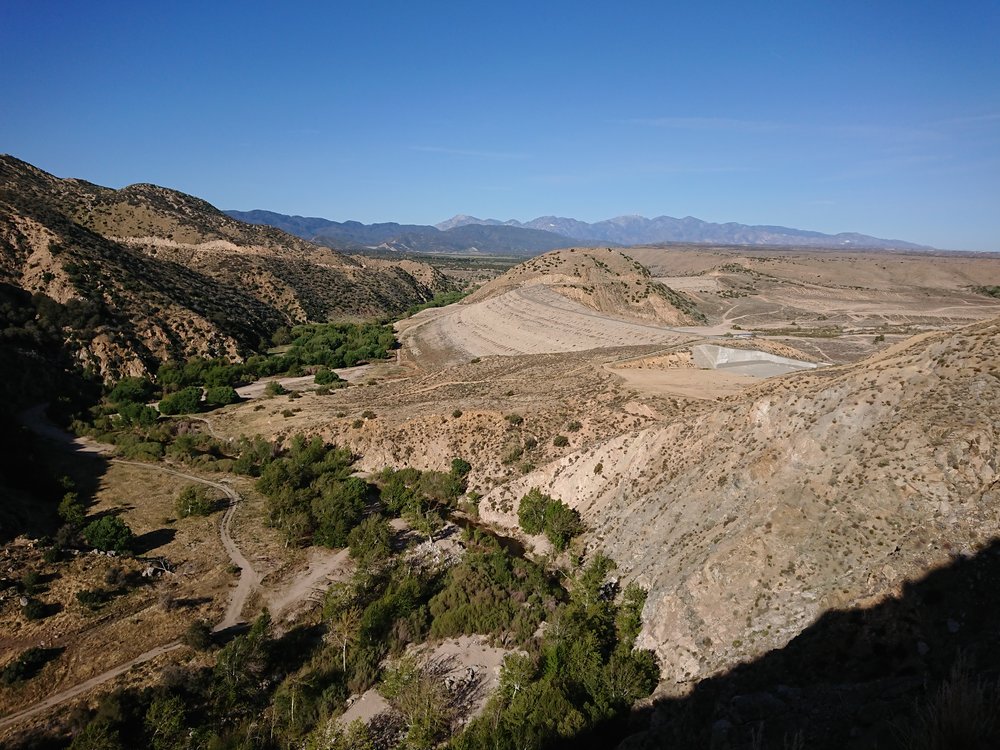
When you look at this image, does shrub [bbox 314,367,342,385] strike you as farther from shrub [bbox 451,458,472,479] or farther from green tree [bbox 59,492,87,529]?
green tree [bbox 59,492,87,529]

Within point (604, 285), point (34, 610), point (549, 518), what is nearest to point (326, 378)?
point (549, 518)

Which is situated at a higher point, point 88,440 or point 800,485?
point 800,485

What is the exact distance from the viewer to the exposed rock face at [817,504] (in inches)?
685

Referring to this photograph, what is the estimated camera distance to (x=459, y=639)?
22438 mm

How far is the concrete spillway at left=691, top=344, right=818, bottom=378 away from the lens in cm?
4612

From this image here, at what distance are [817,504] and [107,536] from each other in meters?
33.7

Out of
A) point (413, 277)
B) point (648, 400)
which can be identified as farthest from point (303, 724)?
point (413, 277)

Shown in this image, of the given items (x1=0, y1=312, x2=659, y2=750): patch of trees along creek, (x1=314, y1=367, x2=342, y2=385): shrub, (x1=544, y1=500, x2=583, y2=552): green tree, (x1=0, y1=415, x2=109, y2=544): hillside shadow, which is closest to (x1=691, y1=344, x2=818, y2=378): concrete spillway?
(x1=544, y1=500, x2=583, y2=552): green tree

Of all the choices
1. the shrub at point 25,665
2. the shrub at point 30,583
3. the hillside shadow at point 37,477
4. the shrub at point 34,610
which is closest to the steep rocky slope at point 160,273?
the hillside shadow at point 37,477

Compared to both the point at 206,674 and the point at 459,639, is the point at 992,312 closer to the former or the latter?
the point at 459,639

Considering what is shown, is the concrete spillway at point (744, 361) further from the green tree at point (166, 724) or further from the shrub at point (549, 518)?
the green tree at point (166, 724)

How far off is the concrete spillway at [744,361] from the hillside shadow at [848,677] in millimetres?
30871

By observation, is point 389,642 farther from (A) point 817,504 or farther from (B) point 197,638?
(A) point 817,504

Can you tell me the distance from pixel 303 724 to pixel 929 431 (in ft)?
78.4
